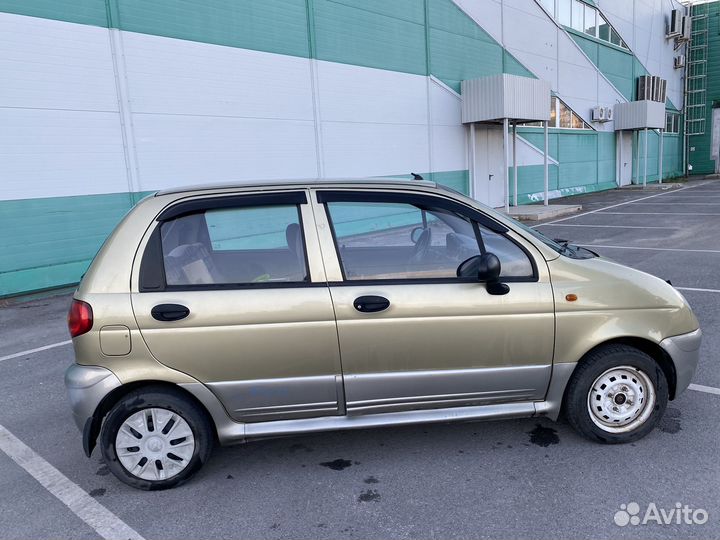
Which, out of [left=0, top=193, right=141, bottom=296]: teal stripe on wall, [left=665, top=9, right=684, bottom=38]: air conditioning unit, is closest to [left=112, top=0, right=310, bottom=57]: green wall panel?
[left=0, top=193, right=141, bottom=296]: teal stripe on wall

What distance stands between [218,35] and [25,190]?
5080 mm

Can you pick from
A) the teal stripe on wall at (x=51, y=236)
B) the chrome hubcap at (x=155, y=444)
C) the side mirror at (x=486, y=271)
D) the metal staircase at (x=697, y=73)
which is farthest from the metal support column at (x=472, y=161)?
the metal staircase at (x=697, y=73)

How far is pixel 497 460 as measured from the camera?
3492 millimetres

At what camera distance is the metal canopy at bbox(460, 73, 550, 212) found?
17469mm

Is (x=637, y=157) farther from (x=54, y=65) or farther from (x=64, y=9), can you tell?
(x=54, y=65)

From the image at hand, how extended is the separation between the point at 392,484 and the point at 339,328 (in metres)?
0.96

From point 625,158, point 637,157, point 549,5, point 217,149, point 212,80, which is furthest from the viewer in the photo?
point 637,157

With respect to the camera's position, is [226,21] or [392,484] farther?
[226,21]

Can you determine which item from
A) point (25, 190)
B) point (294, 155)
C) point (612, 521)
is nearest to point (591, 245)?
point (294, 155)

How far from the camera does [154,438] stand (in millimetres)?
3260

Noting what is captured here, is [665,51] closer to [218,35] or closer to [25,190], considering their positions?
[218,35]

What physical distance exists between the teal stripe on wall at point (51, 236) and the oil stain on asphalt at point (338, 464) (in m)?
7.90

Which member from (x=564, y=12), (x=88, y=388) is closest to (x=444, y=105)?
(x=564, y=12)

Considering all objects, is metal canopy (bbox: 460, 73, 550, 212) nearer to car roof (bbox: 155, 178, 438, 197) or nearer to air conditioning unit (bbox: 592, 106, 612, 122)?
air conditioning unit (bbox: 592, 106, 612, 122)
